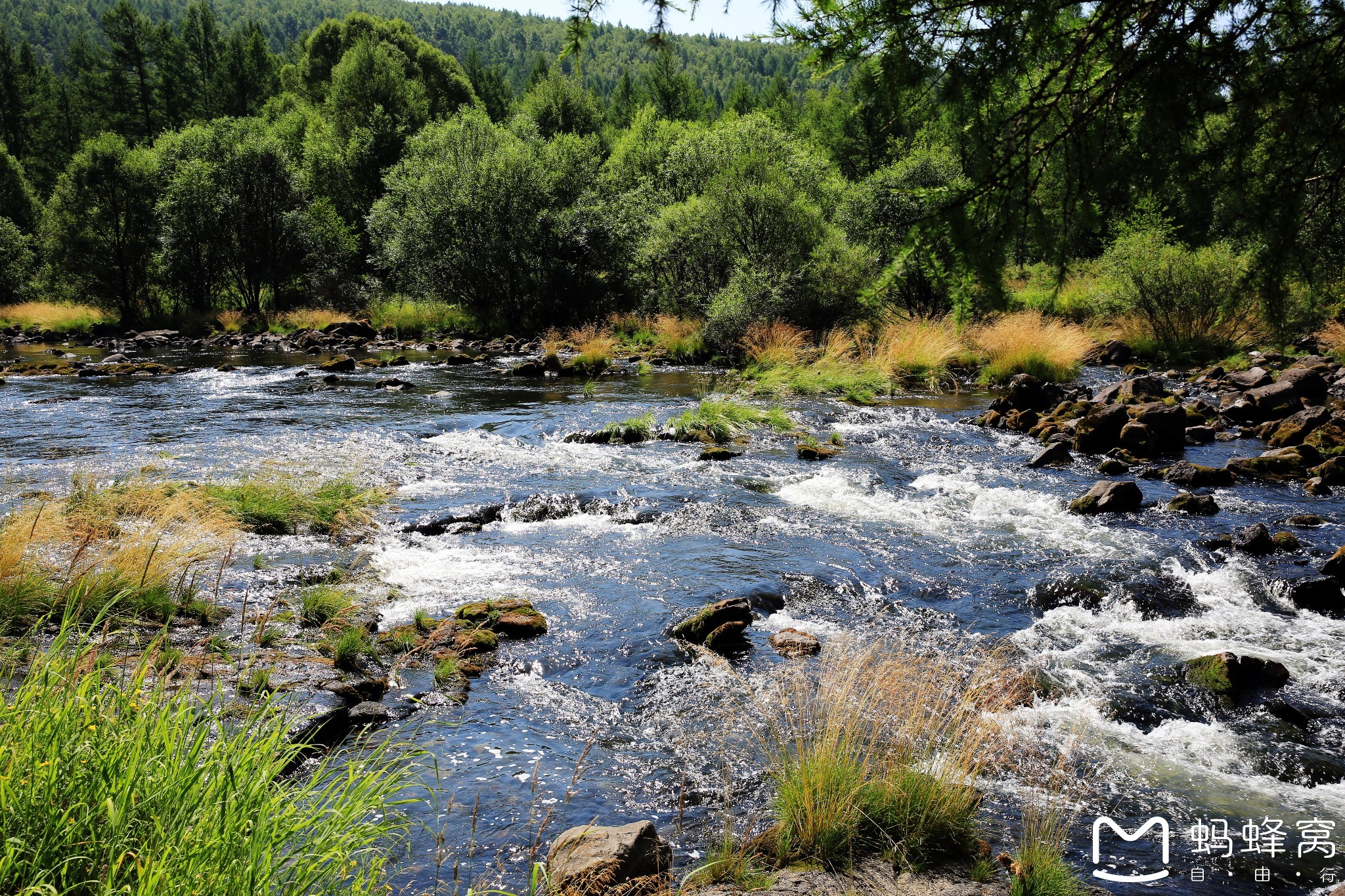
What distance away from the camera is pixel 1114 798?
16.0ft

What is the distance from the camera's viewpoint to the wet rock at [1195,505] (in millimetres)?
10336

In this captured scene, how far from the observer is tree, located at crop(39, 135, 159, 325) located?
36750 millimetres

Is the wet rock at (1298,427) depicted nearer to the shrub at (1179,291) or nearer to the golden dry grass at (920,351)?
the golden dry grass at (920,351)

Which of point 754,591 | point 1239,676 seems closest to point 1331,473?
point 1239,676

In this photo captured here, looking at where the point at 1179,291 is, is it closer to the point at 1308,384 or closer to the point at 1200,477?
the point at 1308,384

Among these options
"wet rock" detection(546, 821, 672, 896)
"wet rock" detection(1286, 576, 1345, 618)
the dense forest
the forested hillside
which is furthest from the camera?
the forested hillside

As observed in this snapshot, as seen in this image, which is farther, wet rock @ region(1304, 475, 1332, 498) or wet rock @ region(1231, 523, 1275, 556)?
wet rock @ region(1304, 475, 1332, 498)

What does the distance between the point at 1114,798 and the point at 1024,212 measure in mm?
3564

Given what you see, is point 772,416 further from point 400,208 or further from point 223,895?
point 400,208

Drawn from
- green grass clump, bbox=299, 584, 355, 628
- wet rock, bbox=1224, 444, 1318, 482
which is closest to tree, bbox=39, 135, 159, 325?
green grass clump, bbox=299, 584, 355, 628

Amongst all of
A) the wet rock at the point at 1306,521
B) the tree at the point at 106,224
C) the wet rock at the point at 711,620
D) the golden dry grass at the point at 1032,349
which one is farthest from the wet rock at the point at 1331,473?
the tree at the point at 106,224

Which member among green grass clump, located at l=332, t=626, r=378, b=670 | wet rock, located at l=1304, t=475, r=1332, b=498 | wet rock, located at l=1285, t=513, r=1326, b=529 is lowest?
green grass clump, located at l=332, t=626, r=378, b=670

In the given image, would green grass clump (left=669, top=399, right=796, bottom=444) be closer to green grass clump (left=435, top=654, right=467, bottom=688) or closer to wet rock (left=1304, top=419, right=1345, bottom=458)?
wet rock (left=1304, top=419, right=1345, bottom=458)

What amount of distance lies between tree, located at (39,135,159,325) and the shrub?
4138 cm
